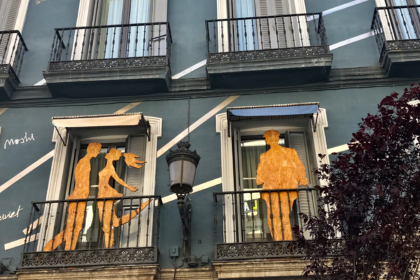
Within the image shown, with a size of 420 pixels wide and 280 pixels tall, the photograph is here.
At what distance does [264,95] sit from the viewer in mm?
8562

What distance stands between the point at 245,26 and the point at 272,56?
107cm

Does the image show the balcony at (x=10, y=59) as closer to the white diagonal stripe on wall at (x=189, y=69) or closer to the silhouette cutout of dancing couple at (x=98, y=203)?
the silhouette cutout of dancing couple at (x=98, y=203)

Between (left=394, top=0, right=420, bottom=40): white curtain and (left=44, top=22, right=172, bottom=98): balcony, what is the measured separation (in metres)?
4.31

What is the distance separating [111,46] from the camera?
31.4 ft

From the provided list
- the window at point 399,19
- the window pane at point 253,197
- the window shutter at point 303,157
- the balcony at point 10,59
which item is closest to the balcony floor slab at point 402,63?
the window at point 399,19

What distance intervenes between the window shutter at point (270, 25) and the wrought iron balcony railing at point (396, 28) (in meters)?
1.68

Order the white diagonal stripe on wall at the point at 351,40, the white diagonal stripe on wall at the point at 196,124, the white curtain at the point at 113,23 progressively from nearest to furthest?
the white diagonal stripe on wall at the point at 196,124
the white diagonal stripe on wall at the point at 351,40
the white curtain at the point at 113,23

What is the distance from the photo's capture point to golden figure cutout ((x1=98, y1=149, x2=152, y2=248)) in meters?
7.21

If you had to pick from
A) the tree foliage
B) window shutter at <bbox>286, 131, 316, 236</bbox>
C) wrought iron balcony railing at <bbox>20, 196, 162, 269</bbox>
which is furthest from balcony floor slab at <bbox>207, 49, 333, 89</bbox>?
the tree foliage

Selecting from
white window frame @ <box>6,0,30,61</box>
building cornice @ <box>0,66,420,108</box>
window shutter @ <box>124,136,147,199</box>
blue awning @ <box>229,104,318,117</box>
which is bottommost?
window shutter @ <box>124,136,147,199</box>

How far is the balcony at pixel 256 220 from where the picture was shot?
6664 millimetres

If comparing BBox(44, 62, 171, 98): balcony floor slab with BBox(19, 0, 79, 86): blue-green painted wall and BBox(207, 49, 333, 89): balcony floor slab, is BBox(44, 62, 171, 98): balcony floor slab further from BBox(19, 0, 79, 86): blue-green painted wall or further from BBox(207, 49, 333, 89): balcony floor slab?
BBox(207, 49, 333, 89): balcony floor slab

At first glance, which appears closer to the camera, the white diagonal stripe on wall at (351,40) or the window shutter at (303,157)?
the window shutter at (303,157)

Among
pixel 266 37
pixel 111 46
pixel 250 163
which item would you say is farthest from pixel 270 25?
pixel 111 46
